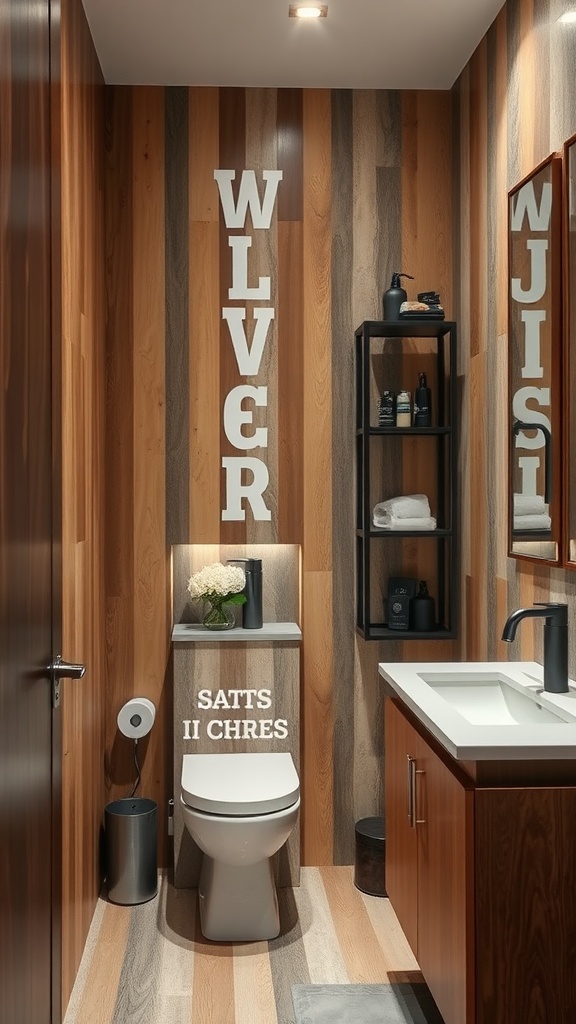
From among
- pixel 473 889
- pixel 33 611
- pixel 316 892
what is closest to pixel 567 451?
pixel 473 889

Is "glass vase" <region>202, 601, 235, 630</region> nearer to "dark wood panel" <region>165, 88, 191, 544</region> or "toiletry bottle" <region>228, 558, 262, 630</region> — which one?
"toiletry bottle" <region>228, 558, 262, 630</region>

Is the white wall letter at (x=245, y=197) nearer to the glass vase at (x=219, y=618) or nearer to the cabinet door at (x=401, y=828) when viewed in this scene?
the glass vase at (x=219, y=618)

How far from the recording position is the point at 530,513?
2.51m

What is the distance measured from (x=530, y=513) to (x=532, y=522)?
0.03m

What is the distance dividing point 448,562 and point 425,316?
34.9 inches

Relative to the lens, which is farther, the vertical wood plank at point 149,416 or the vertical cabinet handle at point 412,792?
the vertical wood plank at point 149,416

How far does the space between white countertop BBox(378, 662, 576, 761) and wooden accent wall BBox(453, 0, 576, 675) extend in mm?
141

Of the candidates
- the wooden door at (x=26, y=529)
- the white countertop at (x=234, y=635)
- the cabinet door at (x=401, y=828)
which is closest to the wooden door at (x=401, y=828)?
the cabinet door at (x=401, y=828)

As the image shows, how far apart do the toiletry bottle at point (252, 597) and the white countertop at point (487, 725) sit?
2.71 ft

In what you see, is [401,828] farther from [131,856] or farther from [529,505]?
[131,856]

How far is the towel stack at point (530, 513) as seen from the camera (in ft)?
7.86

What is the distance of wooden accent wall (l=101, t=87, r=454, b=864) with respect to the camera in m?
3.40

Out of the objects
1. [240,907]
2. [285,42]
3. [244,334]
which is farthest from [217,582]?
[285,42]

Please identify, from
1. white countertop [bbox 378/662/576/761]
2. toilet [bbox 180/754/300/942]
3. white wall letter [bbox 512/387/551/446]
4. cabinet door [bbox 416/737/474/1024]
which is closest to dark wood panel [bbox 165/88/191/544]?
toilet [bbox 180/754/300/942]
